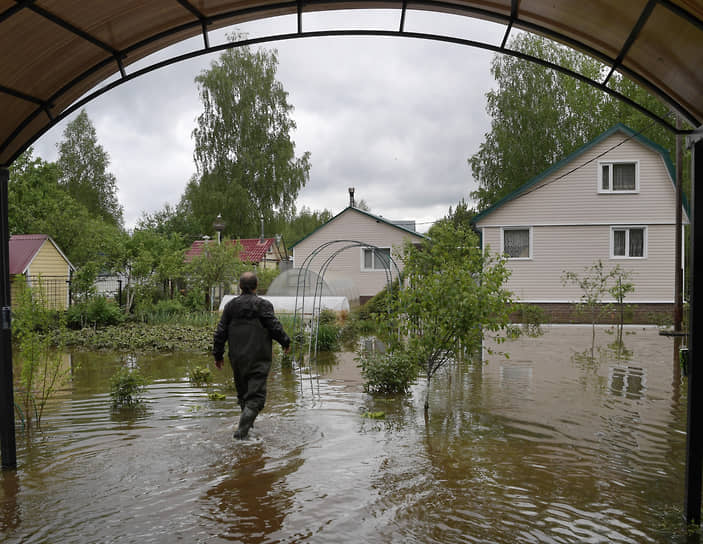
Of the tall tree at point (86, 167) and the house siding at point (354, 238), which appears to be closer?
the house siding at point (354, 238)

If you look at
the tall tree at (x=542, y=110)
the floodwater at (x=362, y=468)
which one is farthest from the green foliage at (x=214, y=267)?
the tall tree at (x=542, y=110)

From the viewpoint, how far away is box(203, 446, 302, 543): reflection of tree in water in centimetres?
446

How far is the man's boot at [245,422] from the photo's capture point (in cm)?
674

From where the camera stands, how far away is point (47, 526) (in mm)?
4496

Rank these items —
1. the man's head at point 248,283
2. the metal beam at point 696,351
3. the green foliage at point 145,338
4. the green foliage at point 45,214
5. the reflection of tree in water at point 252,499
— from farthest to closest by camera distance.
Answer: the green foliage at point 45,214 < the green foliage at point 145,338 < the man's head at point 248,283 < the reflection of tree in water at point 252,499 < the metal beam at point 696,351

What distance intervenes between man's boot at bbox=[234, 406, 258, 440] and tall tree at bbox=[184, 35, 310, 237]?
3131 centimetres

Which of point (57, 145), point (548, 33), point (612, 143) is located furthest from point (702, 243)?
A: point (57, 145)

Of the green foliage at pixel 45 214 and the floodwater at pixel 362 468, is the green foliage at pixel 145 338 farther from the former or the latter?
the green foliage at pixel 45 214

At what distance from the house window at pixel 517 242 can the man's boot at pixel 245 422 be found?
19.0m

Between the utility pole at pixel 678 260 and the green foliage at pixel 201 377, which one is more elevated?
the utility pole at pixel 678 260

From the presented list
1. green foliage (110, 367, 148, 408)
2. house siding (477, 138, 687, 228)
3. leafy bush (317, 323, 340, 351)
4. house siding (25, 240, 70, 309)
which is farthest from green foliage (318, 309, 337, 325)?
house siding (25, 240, 70, 309)

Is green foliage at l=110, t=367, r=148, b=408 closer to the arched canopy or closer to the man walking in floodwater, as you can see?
the man walking in floodwater

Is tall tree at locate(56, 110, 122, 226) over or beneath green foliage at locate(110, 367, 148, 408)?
over

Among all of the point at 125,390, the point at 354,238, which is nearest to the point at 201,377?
the point at 125,390
